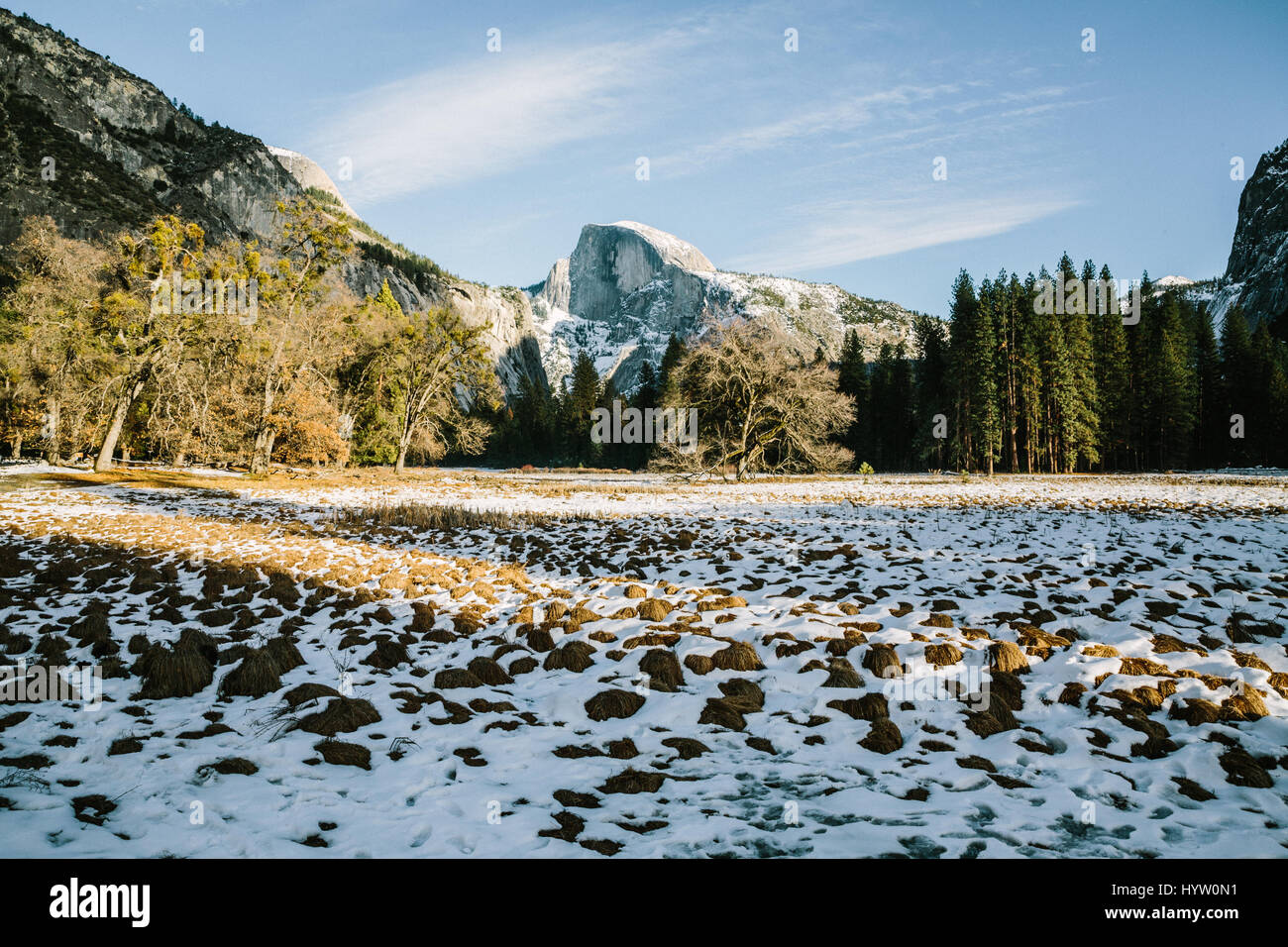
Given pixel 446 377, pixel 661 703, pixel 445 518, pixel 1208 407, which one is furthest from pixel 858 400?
pixel 661 703

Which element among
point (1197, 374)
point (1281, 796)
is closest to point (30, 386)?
point (1281, 796)

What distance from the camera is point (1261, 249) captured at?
131500 millimetres

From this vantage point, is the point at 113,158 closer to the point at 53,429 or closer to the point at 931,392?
the point at 53,429

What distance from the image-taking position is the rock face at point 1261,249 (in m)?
111

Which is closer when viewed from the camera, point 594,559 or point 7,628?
point 7,628

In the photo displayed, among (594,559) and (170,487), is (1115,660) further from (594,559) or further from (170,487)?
(170,487)

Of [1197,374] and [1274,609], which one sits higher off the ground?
[1197,374]

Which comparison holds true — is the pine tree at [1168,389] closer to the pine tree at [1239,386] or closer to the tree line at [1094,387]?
the tree line at [1094,387]

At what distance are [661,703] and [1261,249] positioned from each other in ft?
630

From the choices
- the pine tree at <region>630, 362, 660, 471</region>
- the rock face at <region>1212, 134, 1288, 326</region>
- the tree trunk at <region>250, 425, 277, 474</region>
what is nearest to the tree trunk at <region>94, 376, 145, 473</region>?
the tree trunk at <region>250, 425, 277, 474</region>

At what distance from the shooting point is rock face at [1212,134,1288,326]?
11106 centimetres

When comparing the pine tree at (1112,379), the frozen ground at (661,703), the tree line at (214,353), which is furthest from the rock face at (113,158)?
the frozen ground at (661,703)
